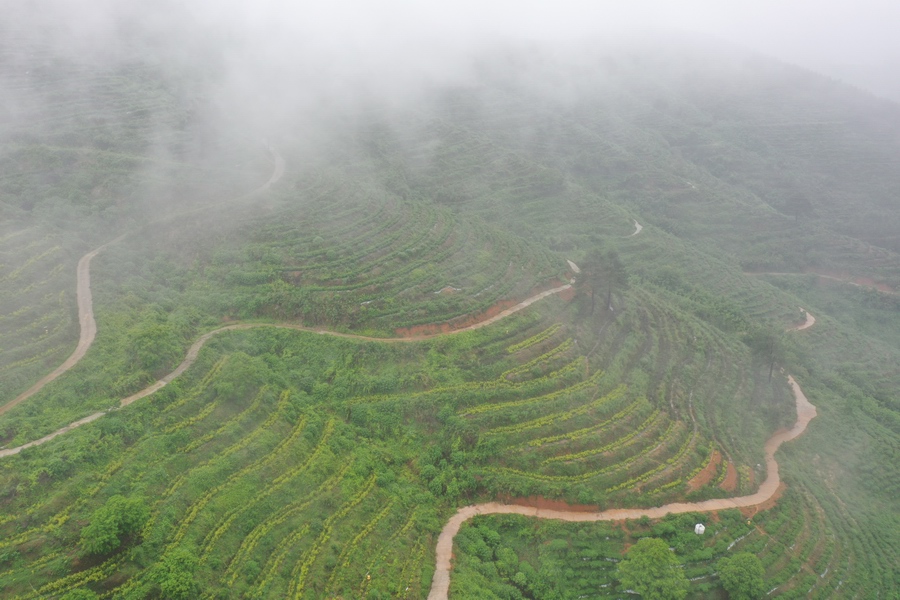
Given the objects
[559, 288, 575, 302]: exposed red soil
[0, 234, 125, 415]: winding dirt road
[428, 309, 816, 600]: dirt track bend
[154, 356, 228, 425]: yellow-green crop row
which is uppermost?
[0, 234, 125, 415]: winding dirt road

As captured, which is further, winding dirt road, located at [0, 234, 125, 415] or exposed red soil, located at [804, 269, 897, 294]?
exposed red soil, located at [804, 269, 897, 294]

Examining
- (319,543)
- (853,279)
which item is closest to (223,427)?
(319,543)

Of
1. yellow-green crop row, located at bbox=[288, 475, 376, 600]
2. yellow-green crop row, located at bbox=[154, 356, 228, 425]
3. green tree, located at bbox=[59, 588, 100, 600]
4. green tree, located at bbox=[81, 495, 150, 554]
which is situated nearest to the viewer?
green tree, located at bbox=[59, 588, 100, 600]

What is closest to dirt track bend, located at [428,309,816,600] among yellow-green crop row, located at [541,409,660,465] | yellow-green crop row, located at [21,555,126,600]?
yellow-green crop row, located at [541,409,660,465]

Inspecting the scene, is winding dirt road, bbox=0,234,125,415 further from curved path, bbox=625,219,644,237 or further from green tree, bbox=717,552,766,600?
A: curved path, bbox=625,219,644,237

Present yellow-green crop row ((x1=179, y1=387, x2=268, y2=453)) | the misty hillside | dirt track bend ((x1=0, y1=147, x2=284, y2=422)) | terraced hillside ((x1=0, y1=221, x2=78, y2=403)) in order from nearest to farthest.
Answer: the misty hillside < yellow-green crop row ((x1=179, y1=387, x2=268, y2=453)) < dirt track bend ((x1=0, y1=147, x2=284, y2=422)) < terraced hillside ((x1=0, y1=221, x2=78, y2=403))

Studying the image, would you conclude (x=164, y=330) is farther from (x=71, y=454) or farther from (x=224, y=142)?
(x=224, y=142)

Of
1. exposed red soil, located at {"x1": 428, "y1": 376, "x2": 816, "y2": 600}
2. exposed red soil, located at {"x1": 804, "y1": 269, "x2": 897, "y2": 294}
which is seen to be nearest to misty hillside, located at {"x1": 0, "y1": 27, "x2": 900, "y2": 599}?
exposed red soil, located at {"x1": 804, "y1": 269, "x2": 897, "y2": 294}

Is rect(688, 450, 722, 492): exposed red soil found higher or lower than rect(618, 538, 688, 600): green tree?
lower
